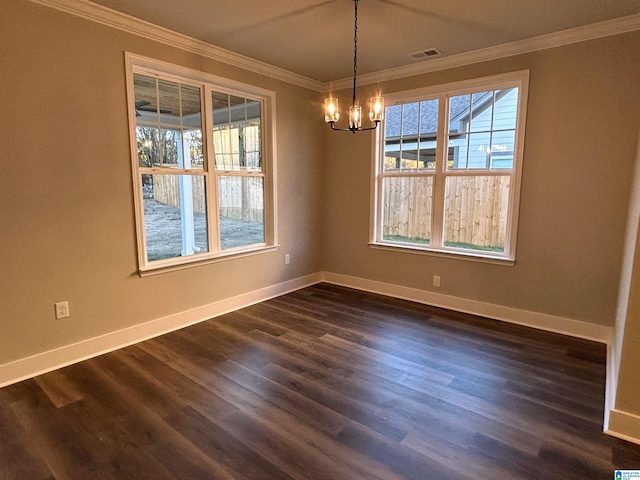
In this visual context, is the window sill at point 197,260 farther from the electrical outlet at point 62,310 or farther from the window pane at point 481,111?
the window pane at point 481,111

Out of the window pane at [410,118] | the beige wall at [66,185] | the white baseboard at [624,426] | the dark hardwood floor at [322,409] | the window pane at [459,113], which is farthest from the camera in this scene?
the window pane at [410,118]

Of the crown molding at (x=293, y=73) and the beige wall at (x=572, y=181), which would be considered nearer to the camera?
the crown molding at (x=293, y=73)

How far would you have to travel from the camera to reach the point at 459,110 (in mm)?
3826

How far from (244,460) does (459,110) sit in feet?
12.2

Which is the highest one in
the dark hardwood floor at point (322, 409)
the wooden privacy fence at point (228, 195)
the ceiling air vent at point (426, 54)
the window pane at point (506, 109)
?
the ceiling air vent at point (426, 54)

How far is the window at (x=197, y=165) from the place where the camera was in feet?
10.4

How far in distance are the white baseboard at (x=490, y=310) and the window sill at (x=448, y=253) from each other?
45 centimetres

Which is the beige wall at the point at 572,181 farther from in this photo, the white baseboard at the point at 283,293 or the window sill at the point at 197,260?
the window sill at the point at 197,260

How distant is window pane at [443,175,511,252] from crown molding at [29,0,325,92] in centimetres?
230

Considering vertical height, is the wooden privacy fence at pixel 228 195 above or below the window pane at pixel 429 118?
below

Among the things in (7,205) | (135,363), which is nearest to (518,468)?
(135,363)

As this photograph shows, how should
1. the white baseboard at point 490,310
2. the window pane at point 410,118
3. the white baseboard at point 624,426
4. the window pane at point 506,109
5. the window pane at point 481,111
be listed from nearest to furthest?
the white baseboard at point 624,426
the white baseboard at point 490,310
the window pane at point 506,109
the window pane at point 481,111
the window pane at point 410,118

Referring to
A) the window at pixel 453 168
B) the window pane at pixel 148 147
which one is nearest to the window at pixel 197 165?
the window pane at pixel 148 147

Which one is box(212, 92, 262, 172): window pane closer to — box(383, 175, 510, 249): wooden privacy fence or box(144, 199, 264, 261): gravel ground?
box(144, 199, 264, 261): gravel ground
